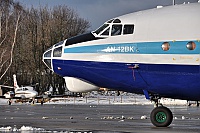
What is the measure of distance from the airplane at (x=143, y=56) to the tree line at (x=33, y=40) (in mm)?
54711

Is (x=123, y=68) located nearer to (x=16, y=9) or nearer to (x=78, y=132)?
(x=78, y=132)

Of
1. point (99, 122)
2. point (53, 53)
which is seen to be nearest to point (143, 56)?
point (53, 53)

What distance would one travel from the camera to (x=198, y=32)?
52.8 feet

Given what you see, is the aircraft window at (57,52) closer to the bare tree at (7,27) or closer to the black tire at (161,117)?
the black tire at (161,117)

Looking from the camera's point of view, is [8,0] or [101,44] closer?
[101,44]

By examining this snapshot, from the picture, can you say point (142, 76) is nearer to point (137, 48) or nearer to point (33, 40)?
point (137, 48)

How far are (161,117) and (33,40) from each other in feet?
204

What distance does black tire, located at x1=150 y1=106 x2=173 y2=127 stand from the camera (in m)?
17.4

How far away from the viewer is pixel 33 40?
78.2m

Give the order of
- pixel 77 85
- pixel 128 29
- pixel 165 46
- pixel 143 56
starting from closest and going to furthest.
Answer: pixel 165 46
pixel 143 56
pixel 128 29
pixel 77 85

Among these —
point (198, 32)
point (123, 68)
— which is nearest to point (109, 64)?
point (123, 68)

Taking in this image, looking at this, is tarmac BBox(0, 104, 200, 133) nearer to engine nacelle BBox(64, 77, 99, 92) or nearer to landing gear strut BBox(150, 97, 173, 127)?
landing gear strut BBox(150, 97, 173, 127)

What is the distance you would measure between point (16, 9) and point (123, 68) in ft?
187

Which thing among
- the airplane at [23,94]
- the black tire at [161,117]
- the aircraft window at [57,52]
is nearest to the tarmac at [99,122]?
the black tire at [161,117]
